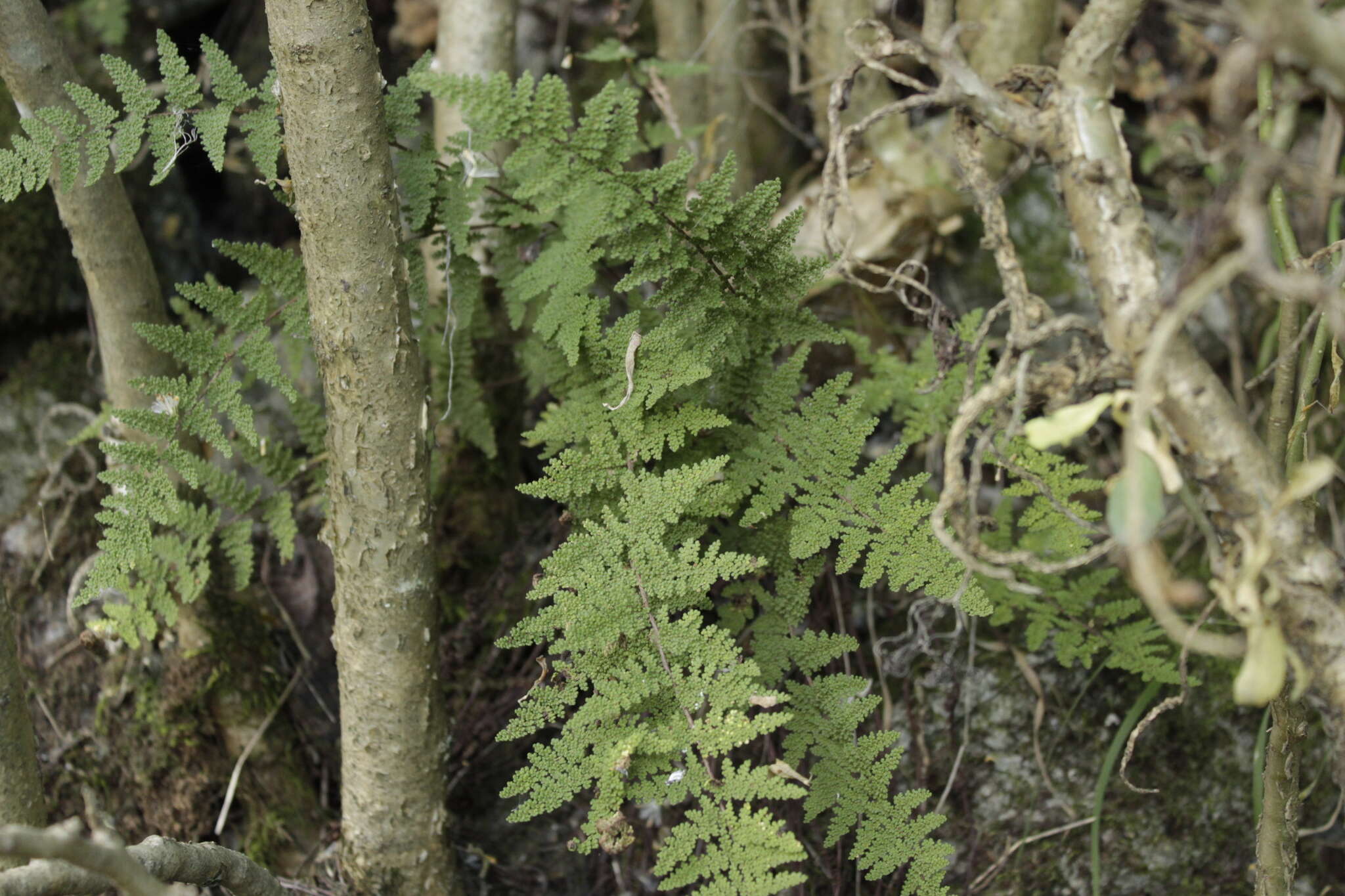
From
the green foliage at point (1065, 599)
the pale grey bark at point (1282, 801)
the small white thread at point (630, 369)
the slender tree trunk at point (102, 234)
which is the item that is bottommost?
the pale grey bark at point (1282, 801)

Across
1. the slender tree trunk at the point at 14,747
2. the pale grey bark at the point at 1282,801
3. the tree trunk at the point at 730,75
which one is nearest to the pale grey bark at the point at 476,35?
the tree trunk at the point at 730,75

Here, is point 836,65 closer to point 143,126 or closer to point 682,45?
point 682,45

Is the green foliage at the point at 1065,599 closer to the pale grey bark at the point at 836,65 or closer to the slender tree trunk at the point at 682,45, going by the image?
the pale grey bark at the point at 836,65

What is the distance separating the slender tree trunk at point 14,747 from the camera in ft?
5.95

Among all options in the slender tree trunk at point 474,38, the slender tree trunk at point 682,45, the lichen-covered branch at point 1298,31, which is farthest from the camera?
the slender tree trunk at point 682,45

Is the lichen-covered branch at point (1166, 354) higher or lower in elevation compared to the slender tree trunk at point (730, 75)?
lower

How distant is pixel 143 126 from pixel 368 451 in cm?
77

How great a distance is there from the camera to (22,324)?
3096mm

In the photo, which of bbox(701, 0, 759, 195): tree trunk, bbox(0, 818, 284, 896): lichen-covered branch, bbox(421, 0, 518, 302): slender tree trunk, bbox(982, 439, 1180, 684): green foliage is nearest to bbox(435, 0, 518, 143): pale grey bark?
bbox(421, 0, 518, 302): slender tree trunk

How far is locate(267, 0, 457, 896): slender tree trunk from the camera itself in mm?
1706

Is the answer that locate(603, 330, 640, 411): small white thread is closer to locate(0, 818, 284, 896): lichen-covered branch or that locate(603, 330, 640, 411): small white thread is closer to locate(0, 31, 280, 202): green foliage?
locate(0, 31, 280, 202): green foliage

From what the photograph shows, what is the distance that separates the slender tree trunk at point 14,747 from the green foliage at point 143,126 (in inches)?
32.0

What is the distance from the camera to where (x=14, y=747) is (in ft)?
6.00

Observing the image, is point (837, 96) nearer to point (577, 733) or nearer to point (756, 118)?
point (577, 733)
